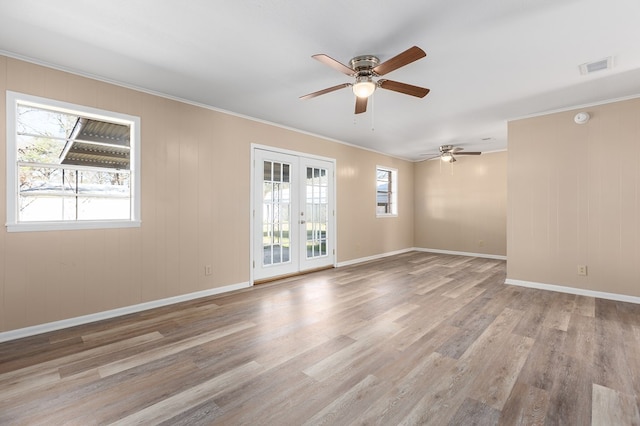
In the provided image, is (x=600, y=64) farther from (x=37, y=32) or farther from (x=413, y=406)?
(x=37, y=32)

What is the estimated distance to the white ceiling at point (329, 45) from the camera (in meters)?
2.06

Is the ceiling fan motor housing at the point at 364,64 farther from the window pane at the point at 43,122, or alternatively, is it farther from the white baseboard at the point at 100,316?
the white baseboard at the point at 100,316

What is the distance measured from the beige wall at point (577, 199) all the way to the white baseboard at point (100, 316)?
463 centimetres

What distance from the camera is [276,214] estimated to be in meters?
4.91

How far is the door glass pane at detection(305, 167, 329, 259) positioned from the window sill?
9.30 feet

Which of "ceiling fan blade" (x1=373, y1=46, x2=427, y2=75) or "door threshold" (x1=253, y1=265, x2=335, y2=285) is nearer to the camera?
"ceiling fan blade" (x1=373, y1=46, x2=427, y2=75)

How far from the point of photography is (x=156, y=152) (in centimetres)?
355

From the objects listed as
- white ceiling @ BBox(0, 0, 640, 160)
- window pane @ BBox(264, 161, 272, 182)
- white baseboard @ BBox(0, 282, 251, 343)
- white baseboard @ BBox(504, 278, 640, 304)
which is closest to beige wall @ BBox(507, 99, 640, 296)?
white baseboard @ BBox(504, 278, 640, 304)

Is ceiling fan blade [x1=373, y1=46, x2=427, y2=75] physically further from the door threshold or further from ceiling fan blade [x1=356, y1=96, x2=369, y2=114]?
the door threshold

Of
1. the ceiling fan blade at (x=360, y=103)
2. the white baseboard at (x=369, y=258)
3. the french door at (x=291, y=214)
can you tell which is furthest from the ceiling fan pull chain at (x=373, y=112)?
the white baseboard at (x=369, y=258)

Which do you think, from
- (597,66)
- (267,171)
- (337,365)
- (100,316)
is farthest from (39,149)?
(597,66)

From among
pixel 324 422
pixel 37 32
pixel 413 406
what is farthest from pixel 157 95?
pixel 413 406

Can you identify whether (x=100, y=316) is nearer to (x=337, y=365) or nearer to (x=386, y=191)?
(x=337, y=365)

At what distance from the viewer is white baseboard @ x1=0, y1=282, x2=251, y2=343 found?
8.86 feet
